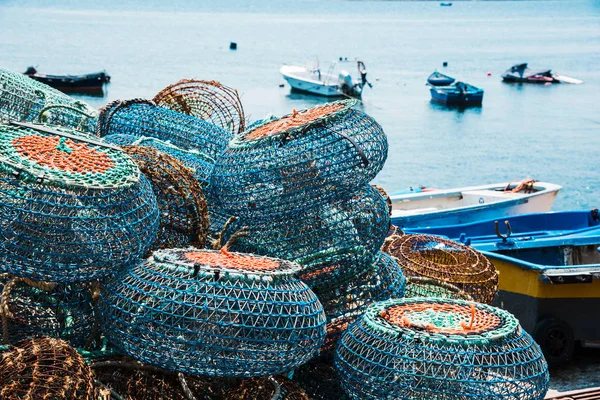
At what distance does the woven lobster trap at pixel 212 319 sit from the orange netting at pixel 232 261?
28 mm

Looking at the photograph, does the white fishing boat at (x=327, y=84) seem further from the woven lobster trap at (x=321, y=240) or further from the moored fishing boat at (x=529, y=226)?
the woven lobster trap at (x=321, y=240)

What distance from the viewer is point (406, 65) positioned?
51.7 meters

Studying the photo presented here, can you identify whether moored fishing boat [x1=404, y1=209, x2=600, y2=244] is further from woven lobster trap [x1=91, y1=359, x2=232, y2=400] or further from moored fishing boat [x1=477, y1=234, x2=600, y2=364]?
woven lobster trap [x1=91, y1=359, x2=232, y2=400]

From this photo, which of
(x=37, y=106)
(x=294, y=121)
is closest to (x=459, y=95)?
(x=37, y=106)

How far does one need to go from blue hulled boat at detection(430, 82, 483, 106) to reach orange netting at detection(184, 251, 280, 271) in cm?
3196

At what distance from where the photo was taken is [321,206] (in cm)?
491

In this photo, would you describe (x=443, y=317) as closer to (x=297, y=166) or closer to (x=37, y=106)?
(x=297, y=166)

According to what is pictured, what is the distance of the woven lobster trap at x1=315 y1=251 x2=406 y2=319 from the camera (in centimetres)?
494

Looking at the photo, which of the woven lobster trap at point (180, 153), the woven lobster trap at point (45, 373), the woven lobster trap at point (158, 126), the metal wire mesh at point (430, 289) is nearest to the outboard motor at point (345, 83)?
the woven lobster trap at point (158, 126)

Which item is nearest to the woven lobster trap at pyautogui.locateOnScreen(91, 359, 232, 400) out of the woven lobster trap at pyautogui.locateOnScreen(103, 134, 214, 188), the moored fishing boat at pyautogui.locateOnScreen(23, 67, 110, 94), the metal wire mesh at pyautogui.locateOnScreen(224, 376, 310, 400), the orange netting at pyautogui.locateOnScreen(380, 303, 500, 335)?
the metal wire mesh at pyautogui.locateOnScreen(224, 376, 310, 400)

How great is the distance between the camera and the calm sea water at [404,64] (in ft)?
87.5

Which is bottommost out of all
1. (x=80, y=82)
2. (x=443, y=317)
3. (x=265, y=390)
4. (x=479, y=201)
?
(x=80, y=82)

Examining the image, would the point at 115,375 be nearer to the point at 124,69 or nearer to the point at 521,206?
the point at 521,206

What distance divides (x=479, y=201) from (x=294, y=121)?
8606 millimetres
